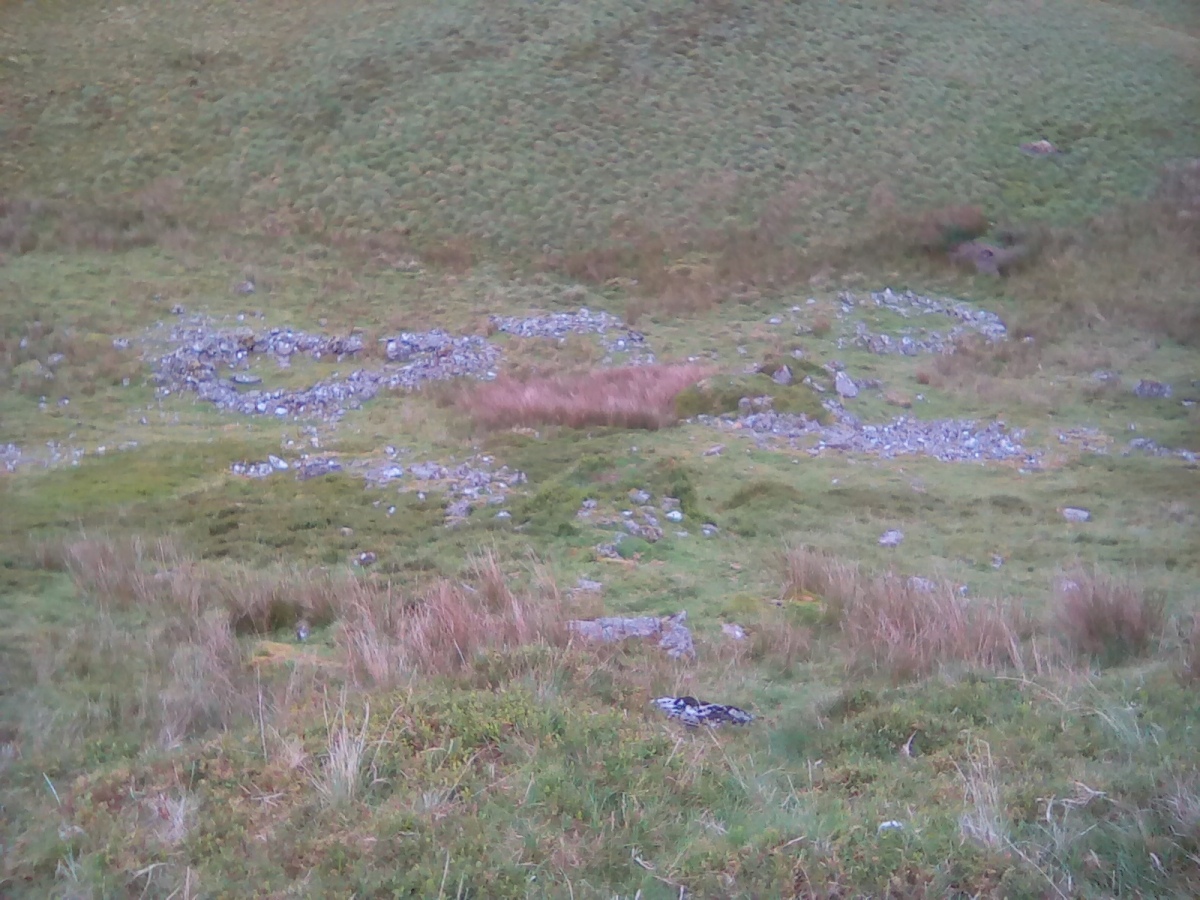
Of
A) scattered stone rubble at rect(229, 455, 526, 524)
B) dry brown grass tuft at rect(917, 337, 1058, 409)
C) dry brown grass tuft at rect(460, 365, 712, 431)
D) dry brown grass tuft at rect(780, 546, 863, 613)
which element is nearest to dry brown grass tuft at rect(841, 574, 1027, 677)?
dry brown grass tuft at rect(780, 546, 863, 613)

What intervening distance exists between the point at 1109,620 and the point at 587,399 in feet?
27.0

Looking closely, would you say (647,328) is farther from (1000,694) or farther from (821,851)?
(821,851)

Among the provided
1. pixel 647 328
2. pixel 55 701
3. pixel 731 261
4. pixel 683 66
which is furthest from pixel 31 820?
pixel 683 66

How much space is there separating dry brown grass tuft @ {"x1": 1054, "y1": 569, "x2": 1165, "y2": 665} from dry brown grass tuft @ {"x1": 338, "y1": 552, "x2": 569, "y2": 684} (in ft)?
10.6

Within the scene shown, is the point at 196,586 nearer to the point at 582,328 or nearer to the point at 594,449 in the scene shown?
the point at 594,449

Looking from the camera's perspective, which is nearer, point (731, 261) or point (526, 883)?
point (526, 883)

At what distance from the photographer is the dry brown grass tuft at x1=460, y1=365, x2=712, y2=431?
41.9 feet

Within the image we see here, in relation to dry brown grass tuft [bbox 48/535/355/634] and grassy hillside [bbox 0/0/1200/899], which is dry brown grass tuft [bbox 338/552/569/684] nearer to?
grassy hillside [bbox 0/0/1200/899]

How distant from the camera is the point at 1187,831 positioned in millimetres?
3477

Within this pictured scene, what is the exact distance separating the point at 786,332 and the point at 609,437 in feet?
23.5

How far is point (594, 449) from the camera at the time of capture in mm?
11414

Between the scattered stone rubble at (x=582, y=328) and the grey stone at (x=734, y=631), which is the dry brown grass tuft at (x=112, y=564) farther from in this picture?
the scattered stone rubble at (x=582, y=328)

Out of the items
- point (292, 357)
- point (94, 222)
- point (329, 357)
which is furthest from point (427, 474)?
point (94, 222)

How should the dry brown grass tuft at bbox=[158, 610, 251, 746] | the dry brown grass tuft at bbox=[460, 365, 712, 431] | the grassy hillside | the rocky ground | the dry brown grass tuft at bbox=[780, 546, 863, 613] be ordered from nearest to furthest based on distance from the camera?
1. the grassy hillside
2. the dry brown grass tuft at bbox=[158, 610, 251, 746]
3. the dry brown grass tuft at bbox=[780, 546, 863, 613]
4. the rocky ground
5. the dry brown grass tuft at bbox=[460, 365, 712, 431]
